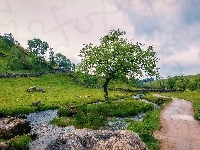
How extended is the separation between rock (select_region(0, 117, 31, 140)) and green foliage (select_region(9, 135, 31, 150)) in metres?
1.56

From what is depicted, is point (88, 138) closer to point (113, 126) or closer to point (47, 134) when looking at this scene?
point (47, 134)

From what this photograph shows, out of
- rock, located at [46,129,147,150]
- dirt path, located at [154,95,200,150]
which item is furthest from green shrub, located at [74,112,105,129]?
rock, located at [46,129,147,150]

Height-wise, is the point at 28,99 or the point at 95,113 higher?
the point at 28,99

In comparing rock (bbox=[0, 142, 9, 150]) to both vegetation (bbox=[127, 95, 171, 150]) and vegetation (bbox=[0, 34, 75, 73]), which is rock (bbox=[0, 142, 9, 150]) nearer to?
vegetation (bbox=[127, 95, 171, 150])

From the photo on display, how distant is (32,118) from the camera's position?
33.0m

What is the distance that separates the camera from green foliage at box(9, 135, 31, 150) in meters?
19.9

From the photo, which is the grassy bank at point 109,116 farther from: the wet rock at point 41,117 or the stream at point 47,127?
the wet rock at point 41,117

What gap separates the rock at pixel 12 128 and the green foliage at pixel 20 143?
5.13ft

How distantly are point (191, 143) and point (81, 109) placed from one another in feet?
55.5

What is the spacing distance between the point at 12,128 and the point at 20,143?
3.55 metres

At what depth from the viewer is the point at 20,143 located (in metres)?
20.4

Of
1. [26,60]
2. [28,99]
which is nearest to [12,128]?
[28,99]

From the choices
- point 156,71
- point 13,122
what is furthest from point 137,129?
point 156,71

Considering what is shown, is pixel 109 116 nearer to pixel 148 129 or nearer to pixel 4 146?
pixel 148 129
